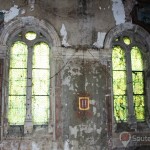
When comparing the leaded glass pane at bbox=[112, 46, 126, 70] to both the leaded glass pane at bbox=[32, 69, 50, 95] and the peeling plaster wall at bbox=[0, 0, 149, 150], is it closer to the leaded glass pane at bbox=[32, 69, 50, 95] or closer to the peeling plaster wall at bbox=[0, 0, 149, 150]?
the peeling plaster wall at bbox=[0, 0, 149, 150]

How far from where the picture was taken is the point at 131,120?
8.50 metres

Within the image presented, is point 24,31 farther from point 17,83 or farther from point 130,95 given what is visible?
point 130,95

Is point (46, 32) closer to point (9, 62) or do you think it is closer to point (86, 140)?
point (9, 62)

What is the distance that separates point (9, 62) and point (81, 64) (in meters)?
1.93

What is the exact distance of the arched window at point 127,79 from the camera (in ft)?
28.3

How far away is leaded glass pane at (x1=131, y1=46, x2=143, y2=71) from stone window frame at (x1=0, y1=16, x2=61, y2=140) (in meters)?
2.20

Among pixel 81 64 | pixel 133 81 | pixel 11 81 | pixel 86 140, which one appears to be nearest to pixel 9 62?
pixel 11 81

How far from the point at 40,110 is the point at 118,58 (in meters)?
2.67

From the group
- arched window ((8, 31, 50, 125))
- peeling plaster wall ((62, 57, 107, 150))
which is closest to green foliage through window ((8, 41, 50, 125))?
arched window ((8, 31, 50, 125))

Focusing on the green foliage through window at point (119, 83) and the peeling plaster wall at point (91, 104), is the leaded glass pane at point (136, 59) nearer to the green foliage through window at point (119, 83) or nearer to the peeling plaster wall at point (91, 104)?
the green foliage through window at point (119, 83)

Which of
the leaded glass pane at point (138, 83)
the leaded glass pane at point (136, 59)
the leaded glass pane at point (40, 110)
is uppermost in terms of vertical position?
the leaded glass pane at point (136, 59)

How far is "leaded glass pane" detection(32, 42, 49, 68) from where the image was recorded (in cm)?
856

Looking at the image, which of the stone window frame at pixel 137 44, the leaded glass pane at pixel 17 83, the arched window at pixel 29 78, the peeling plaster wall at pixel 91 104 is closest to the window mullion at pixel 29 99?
the arched window at pixel 29 78

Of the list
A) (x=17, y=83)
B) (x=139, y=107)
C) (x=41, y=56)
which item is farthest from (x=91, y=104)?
(x=17, y=83)
